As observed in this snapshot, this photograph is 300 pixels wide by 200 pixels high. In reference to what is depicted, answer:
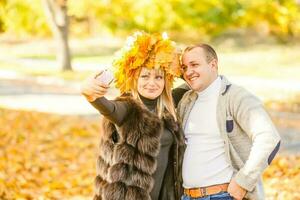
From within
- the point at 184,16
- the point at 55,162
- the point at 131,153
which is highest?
the point at 184,16

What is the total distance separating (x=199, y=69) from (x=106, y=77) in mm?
619

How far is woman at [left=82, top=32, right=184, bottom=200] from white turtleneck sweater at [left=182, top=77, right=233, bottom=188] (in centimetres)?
7

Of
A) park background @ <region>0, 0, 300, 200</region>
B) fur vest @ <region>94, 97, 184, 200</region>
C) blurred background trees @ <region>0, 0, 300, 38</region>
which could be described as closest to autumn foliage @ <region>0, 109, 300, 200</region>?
park background @ <region>0, 0, 300, 200</region>

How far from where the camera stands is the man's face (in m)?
3.54

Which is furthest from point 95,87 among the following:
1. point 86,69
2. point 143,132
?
point 86,69

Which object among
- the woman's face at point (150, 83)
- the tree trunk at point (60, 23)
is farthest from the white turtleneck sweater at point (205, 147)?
the tree trunk at point (60, 23)

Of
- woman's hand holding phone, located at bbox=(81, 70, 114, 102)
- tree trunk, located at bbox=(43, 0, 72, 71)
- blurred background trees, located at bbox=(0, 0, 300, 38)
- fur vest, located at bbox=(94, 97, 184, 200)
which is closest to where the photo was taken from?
woman's hand holding phone, located at bbox=(81, 70, 114, 102)

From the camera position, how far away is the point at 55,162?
898 cm

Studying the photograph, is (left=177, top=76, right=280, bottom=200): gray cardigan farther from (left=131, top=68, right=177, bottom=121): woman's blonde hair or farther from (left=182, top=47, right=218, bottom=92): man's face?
(left=131, top=68, right=177, bottom=121): woman's blonde hair

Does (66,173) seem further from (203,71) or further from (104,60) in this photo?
(104,60)

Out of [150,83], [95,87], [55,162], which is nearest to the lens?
[95,87]

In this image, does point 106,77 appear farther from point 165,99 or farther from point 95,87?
point 165,99

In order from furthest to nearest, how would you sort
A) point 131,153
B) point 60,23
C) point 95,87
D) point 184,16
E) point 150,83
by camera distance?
1. point 184,16
2. point 60,23
3. point 150,83
4. point 131,153
5. point 95,87

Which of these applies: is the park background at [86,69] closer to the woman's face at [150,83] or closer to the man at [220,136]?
the woman's face at [150,83]
